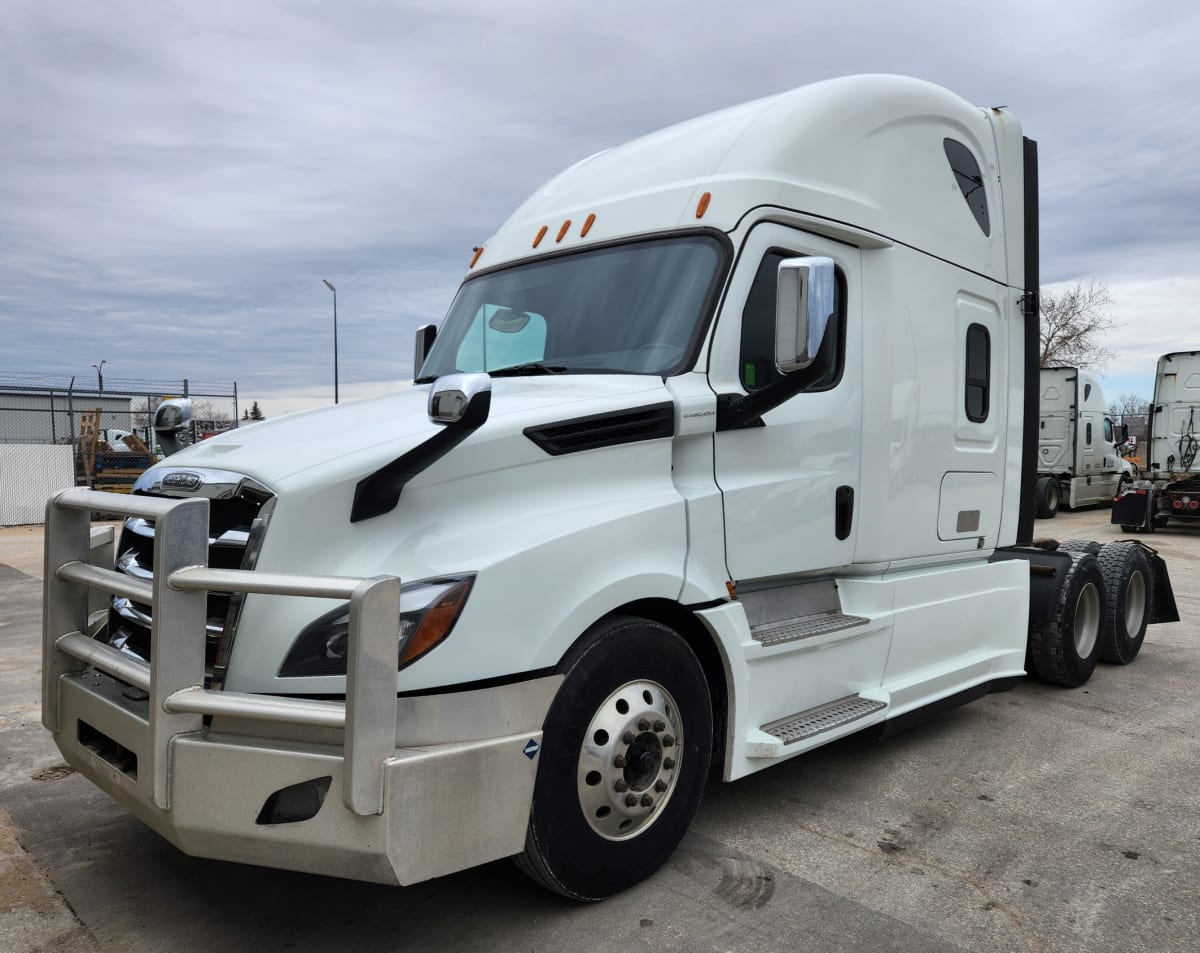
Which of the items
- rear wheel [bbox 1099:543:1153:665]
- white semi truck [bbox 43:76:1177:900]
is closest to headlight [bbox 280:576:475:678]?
white semi truck [bbox 43:76:1177:900]

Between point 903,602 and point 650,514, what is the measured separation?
79.5 inches

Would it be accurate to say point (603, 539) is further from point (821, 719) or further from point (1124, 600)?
point (1124, 600)

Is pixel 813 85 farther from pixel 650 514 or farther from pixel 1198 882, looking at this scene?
pixel 1198 882

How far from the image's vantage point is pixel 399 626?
2701mm

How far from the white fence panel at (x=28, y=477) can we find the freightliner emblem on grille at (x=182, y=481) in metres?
19.0

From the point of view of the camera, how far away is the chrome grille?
2.94m

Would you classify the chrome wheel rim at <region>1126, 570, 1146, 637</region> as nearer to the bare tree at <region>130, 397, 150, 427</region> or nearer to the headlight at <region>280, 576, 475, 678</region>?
the headlight at <region>280, 576, 475, 678</region>

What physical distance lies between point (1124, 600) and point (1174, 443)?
517 inches

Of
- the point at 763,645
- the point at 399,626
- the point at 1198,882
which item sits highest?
the point at 399,626

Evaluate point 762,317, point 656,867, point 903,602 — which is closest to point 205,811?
point 656,867

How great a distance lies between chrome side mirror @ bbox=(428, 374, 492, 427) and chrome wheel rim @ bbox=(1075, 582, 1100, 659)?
5.43 meters

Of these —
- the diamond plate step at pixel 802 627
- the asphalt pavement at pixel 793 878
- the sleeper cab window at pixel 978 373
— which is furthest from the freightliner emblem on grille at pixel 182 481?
the sleeper cab window at pixel 978 373

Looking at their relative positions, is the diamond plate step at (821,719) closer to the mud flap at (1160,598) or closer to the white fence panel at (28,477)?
the mud flap at (1160,598)

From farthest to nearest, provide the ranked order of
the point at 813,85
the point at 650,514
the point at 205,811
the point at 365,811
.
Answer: the point at 813,85 < the point at 650,514 < the point at 205,811 < the point at 365,811
